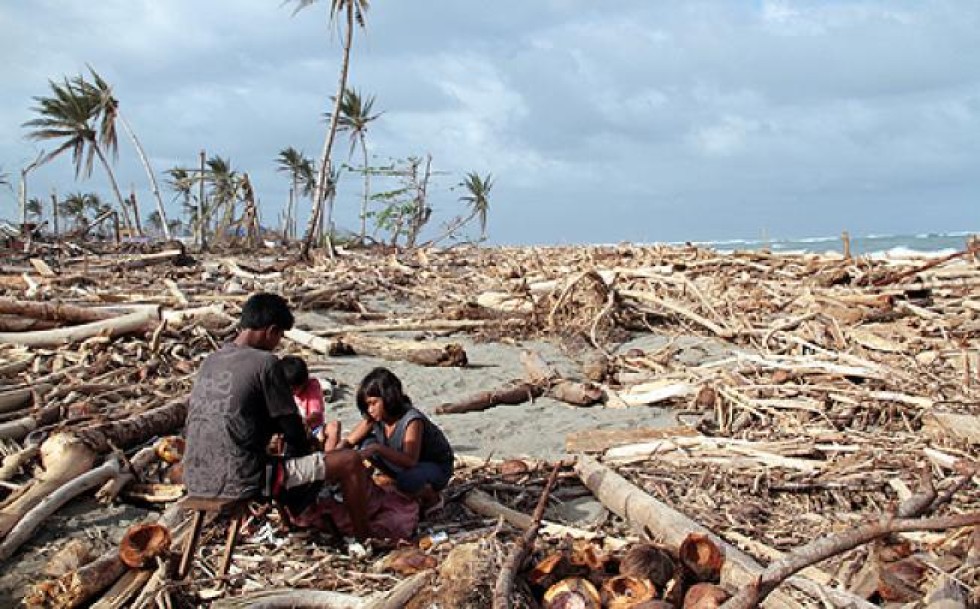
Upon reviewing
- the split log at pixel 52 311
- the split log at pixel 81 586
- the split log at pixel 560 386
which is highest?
the split log at pixel 52 311

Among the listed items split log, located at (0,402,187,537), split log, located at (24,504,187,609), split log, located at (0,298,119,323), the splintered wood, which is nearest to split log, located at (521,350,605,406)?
the splintered wood

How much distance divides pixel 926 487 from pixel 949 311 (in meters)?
4.98

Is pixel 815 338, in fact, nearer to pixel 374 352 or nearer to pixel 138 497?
pixel 374 352

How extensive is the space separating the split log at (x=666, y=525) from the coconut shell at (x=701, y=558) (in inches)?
1.6

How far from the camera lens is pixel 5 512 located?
12.8 feet

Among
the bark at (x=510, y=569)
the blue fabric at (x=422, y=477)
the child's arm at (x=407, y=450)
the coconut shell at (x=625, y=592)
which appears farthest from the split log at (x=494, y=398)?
the coconut shell at (x=625, y=592)

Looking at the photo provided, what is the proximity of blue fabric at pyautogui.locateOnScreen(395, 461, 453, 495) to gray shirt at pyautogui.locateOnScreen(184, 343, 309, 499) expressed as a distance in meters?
0.73

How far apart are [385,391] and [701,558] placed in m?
1.79

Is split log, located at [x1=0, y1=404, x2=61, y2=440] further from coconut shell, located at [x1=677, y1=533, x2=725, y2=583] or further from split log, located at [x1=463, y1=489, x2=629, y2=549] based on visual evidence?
coconut shell, located at [x1=677, y1=533, x2=725, y2=583]

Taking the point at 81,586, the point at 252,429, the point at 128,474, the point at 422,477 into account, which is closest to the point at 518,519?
the point at 422,477

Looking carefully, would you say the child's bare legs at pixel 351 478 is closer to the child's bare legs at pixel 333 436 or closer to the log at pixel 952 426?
the child's bare legs at pixel 333 436

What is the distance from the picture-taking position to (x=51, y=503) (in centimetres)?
406

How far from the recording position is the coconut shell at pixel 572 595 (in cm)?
288

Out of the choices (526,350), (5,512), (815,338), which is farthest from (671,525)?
(526,350)
